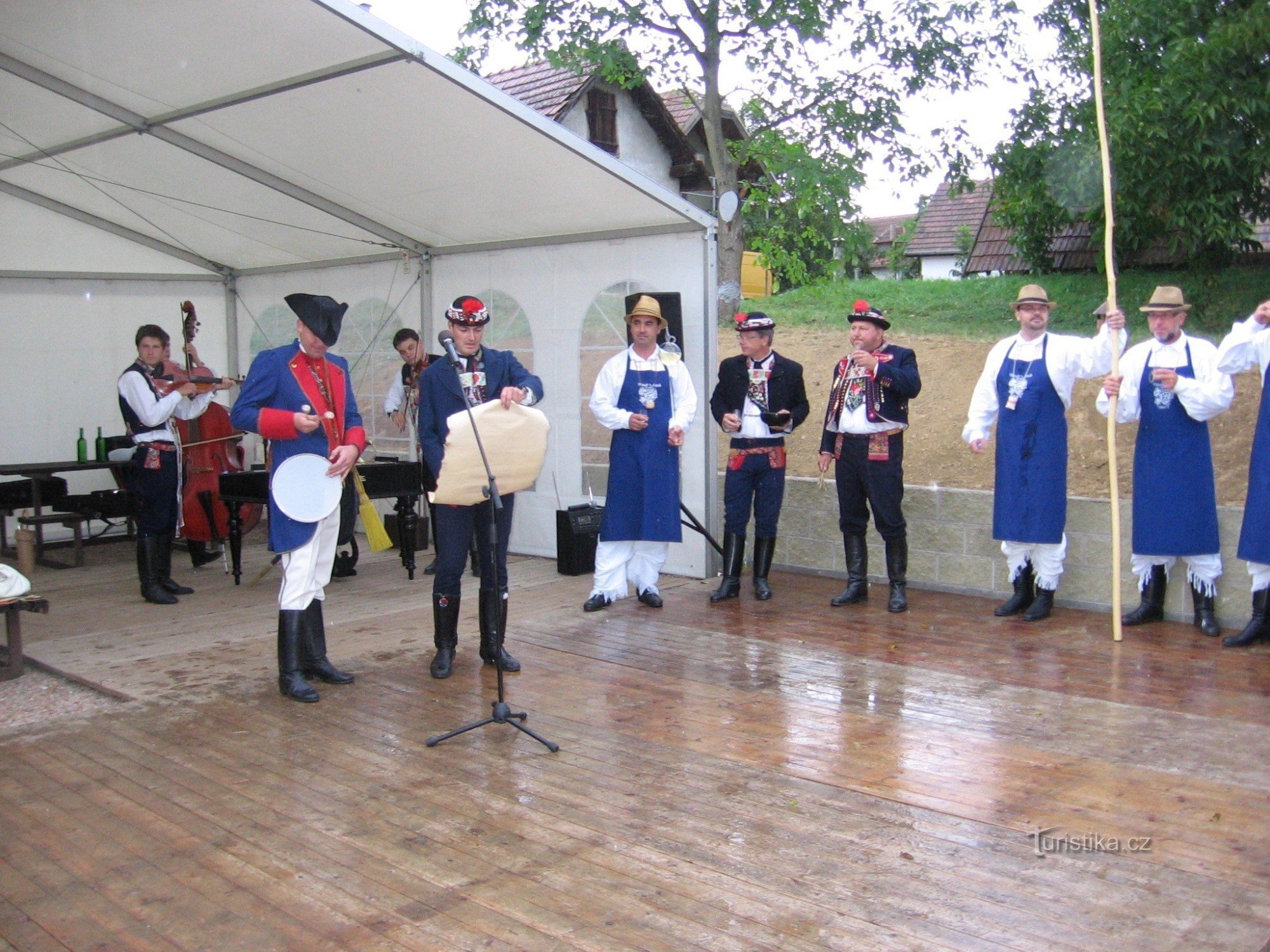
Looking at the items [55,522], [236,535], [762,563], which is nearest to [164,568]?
[236,535]

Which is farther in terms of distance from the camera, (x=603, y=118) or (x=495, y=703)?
(x=603, y=118)

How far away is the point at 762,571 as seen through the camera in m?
6.98

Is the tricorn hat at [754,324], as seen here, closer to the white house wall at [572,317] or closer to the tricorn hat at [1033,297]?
the white house wall at [572,317]

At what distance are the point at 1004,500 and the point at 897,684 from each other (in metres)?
1.65

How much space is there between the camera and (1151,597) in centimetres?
611

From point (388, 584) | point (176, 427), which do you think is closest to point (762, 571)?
point (388, 584)

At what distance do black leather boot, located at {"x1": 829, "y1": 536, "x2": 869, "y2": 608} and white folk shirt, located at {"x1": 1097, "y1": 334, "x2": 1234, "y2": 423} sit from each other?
156 cm

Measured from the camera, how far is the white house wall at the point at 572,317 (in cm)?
720

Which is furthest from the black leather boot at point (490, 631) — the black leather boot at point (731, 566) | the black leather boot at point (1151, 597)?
the black leather boot at point (1151, 597)

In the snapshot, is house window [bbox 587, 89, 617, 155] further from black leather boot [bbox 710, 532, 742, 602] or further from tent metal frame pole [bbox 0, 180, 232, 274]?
black leather boot [bbox 710, 532, 742, 602]

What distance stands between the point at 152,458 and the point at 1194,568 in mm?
5983

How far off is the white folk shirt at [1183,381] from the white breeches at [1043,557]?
0.77 metres

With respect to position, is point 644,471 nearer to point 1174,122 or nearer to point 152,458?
point 152,458

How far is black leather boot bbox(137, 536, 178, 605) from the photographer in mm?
7055
